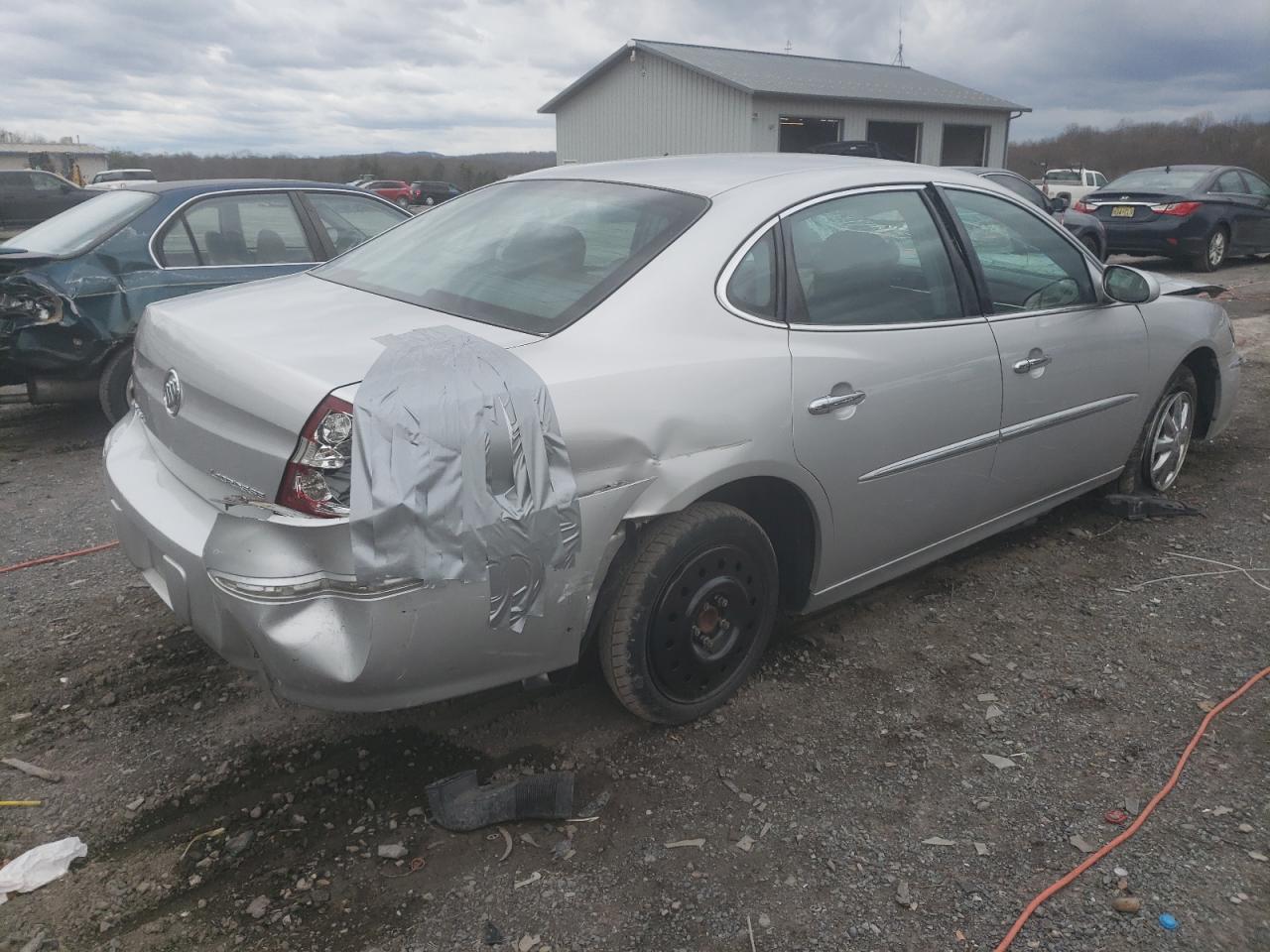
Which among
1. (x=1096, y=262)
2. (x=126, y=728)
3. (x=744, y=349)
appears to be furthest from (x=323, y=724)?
(x=1096, y=262)

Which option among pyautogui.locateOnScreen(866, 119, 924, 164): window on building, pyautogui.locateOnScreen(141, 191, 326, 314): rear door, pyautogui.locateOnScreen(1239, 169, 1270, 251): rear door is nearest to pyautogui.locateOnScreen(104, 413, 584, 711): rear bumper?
pyautogui.locateOnScreen(141, 191, 326, 314): rear door

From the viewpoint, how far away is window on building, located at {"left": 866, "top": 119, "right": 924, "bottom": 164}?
Result: 2612cm

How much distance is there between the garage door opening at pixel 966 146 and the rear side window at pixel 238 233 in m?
25.1

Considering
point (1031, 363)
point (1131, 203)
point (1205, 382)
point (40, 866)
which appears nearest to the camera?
point (40, 866)

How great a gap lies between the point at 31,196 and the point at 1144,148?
46.4 metres

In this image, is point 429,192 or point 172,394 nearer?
point 172,394

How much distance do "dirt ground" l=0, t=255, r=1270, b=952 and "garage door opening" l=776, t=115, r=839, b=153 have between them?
74.9ft

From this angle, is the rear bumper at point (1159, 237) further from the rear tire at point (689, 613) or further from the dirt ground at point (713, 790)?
the rear tire at point (689, 613)

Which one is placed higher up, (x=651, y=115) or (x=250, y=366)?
(x=651, y=115)

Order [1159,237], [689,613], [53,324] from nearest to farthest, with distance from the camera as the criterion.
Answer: [689,613], [53,324], [1159,237]

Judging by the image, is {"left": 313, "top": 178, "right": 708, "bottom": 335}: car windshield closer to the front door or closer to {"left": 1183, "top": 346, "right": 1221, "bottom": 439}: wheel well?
the front door

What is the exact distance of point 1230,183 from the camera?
13953mm

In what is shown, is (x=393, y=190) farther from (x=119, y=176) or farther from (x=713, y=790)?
(x=713, y=790)

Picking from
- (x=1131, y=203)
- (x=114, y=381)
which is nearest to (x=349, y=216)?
(x=114, y=381)
